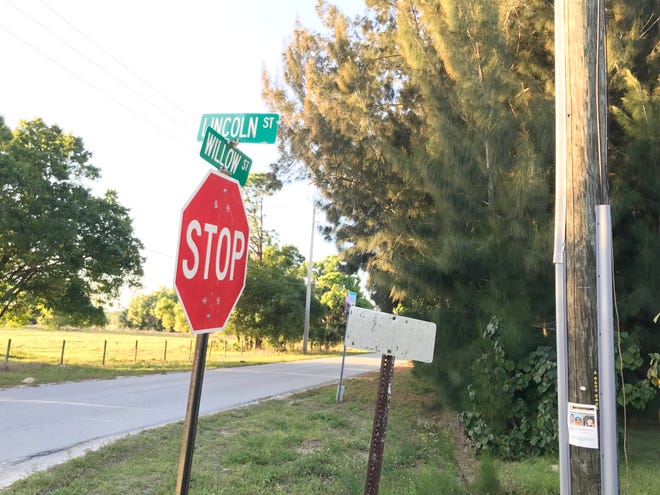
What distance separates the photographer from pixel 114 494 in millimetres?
4844

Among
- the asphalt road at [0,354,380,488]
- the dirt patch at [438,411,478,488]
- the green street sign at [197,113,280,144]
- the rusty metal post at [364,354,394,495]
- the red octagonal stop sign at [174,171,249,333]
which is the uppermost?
the green street sign at [197,113,280,144]

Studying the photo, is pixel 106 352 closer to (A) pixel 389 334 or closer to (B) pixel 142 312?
(A) pixel 389 334

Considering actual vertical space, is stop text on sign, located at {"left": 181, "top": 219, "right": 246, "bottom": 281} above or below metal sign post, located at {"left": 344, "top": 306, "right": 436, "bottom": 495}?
above

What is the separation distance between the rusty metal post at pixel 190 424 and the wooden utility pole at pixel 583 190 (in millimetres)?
2586

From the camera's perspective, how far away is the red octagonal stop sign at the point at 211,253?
98.8 inches

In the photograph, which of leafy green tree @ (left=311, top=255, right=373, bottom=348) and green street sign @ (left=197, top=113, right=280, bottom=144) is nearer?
green street sign @ (left=197, top=113, right=280, bottom=144)

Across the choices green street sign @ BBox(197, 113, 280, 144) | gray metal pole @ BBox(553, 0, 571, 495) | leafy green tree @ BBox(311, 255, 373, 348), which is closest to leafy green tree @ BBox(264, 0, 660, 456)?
gray metal pole @ BBox(553, 0, 571, 495)

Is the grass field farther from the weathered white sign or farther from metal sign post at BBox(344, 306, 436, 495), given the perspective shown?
the weathered white sign

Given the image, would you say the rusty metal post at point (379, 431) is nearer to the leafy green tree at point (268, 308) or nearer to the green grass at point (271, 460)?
the green grass at point (271, 460)

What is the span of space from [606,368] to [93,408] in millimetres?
9693

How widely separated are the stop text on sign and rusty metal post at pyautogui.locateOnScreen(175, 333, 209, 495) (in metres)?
0.35

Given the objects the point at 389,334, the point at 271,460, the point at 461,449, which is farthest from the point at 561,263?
the point at 461,449

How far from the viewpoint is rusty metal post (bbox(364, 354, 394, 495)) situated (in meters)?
3.22

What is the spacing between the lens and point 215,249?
2.72 meters
